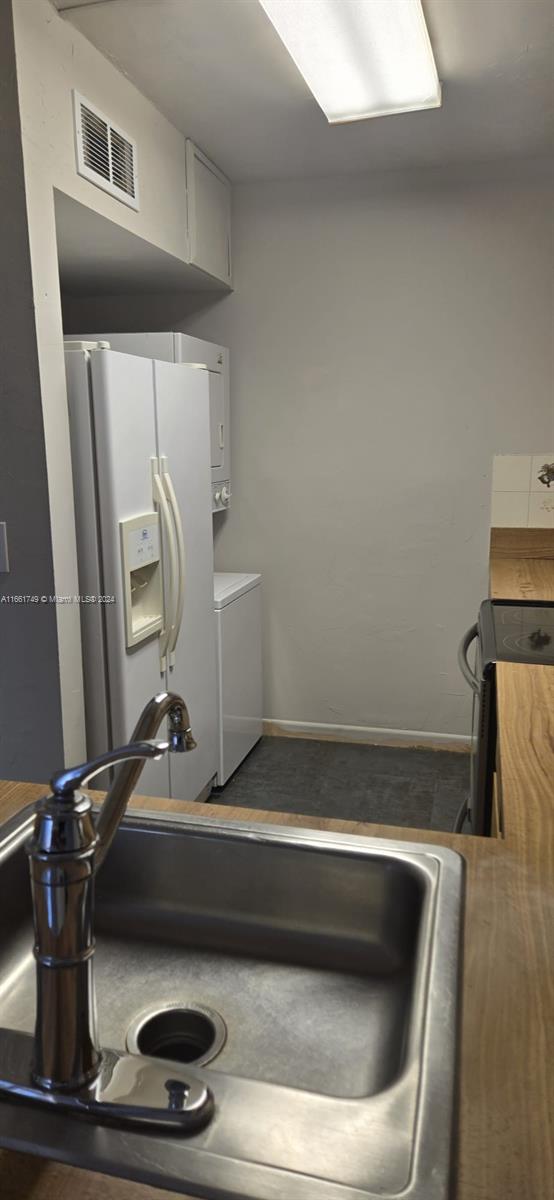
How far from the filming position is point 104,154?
2.29 metres

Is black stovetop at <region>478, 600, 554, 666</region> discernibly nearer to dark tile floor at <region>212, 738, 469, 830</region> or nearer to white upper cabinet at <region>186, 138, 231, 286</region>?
dark tile floor at <region>212, 738, 469, 830</region>

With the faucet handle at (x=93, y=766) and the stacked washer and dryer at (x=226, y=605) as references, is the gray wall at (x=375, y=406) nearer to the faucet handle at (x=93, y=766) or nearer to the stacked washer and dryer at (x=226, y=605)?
the stacked washer and dryer at (x=226, y=605)

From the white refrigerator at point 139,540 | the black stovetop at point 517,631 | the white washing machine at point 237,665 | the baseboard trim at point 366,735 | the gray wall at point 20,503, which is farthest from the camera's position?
the baseboard trim at point 366,735

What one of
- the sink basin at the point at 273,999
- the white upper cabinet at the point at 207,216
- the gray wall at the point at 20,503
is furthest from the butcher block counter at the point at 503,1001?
the white upper cabinet at the point at 207,216

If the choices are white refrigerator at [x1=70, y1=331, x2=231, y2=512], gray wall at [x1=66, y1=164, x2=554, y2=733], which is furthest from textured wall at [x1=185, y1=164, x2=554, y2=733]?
white refrigerator at [x1=70, y1=331, x2=231, y2=512]

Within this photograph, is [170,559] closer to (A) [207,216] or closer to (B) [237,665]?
(B) [237,665]

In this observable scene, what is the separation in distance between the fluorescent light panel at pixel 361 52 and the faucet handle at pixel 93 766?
1998 millimetres

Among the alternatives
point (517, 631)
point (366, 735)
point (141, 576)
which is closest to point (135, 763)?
point (517, 631)

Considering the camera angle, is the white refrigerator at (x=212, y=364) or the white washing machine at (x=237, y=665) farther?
the white washing machine at (x=237, y=665)

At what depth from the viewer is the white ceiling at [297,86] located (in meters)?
2.09

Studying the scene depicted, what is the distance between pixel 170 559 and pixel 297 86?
5.03 feet

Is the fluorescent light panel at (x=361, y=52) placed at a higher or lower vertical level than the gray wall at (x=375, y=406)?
higher

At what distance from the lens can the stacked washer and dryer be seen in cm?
306

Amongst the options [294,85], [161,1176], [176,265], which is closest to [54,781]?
[161,1176]
